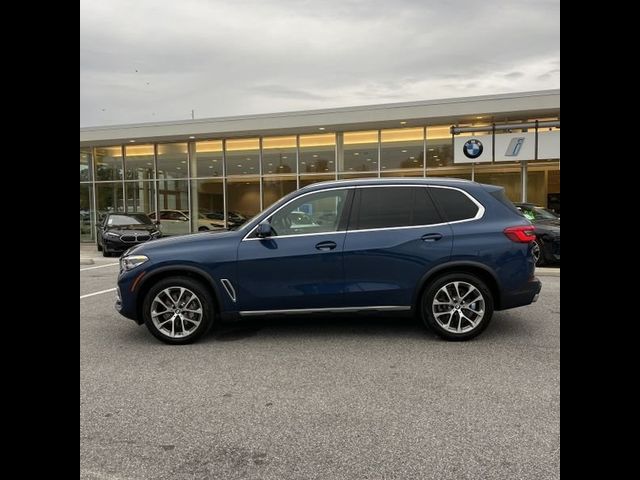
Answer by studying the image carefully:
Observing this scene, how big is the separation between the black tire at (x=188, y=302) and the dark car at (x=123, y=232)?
1036cm

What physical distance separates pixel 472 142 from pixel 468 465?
15.8m

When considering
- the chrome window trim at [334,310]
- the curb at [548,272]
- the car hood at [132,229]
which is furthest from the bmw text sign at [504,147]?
the chrome window trim at [334,310]

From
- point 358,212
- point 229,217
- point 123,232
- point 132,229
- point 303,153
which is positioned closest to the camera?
point 358,212

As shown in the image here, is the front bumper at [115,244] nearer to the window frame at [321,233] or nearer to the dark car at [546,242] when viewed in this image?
the window frame at [321,233]

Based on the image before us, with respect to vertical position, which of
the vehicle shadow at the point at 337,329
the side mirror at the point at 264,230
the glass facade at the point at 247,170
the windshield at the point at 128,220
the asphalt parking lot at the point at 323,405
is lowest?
the asphalt parking lot at the point at 323,405

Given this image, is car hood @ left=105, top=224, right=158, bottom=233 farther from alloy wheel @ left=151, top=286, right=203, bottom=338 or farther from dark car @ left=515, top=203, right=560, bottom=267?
dark car @ left=515, top=203, right=560, bottom=267

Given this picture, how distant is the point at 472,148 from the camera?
1716cm

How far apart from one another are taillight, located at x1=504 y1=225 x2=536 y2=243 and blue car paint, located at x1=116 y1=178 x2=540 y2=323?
5 cm

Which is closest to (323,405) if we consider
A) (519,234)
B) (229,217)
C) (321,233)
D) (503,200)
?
(321,233)

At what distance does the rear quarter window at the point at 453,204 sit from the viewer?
5.34m

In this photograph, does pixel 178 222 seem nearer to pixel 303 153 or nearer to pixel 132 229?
pixel 132 229

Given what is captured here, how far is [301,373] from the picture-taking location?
169 inches

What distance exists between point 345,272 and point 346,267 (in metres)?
0.05
